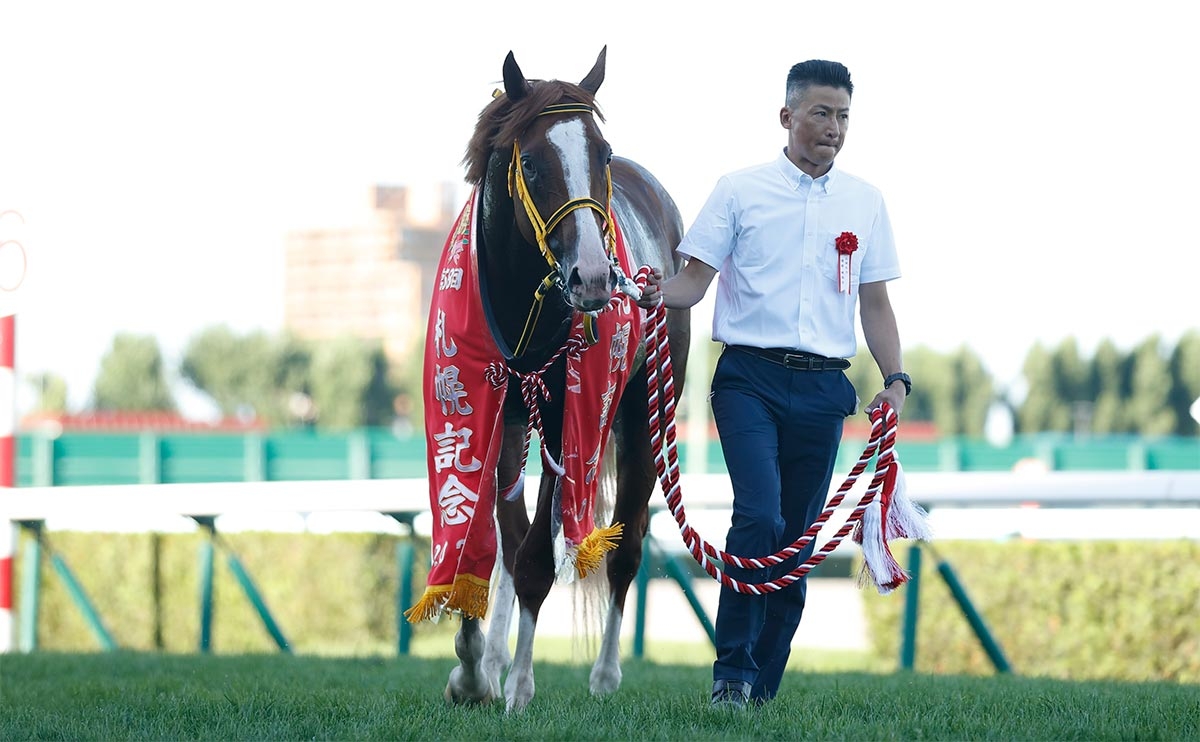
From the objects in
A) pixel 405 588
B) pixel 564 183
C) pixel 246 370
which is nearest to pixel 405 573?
pixel 405 588

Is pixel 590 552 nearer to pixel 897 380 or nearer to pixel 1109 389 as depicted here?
pixel 897 380

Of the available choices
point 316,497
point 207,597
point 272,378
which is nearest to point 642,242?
point 316,497

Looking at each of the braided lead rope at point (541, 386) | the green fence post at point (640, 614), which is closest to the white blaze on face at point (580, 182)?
the braided lead rope at point (541, 386)

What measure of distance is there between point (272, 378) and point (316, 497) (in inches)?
1785

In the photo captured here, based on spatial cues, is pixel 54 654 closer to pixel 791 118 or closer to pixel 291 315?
pixel 791 118

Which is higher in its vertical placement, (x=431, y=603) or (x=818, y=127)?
(x=818, y=127)

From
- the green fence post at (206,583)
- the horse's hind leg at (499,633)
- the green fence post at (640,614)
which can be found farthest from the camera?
the green fence post at (206,583)

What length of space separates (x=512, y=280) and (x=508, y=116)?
19.6 inches

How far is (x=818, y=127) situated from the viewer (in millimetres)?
4281

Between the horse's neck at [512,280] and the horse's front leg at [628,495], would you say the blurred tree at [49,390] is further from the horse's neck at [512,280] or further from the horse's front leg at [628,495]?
the horse's neck at [512,280]

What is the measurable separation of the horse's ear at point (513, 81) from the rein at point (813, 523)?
651 millimetres

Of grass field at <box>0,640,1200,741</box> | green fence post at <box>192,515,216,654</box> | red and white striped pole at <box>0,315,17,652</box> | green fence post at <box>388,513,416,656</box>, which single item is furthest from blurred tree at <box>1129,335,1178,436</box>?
grass field at <box>0,640,1200,741</box>

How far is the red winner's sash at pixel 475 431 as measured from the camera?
4.46 metres

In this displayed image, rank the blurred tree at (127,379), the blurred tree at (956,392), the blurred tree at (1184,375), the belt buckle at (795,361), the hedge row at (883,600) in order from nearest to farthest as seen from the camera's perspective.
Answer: the belt buckle at (795,361), the hedge row at (883,600), the blurred tree at (1184,375), the blurred tree at (956,392), the blurred tree at (127,379)
